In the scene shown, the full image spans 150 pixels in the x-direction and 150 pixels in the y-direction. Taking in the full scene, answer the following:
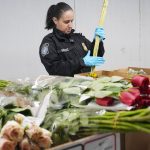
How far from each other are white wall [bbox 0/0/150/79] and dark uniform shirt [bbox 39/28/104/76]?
0.32 m

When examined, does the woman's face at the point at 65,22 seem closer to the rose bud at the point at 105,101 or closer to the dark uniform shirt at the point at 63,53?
the dark uniform shirt at the point at 63,53

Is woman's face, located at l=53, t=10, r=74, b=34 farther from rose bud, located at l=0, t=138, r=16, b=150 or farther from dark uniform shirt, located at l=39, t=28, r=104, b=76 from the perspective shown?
rose bud, located at l=0, t=138, r=16, b=150

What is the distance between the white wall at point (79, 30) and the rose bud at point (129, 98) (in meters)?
1.54

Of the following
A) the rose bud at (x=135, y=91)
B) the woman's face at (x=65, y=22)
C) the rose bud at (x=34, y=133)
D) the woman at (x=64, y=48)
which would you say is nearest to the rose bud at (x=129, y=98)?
the rose bud at (x=135, y=91)

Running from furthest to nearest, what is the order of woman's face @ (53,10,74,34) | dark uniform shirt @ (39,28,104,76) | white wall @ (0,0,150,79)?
white wall @ (0,0,150,79) → woman's face @ (53,10,74,34) → dark uniform shirt @ (39,28,104,76)

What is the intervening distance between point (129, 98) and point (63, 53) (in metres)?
1.68

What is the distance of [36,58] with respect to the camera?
332 centimetres

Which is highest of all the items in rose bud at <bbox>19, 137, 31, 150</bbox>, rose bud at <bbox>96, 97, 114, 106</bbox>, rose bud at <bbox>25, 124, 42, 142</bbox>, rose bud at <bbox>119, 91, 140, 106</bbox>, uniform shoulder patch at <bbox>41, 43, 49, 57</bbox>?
uniform shoulder patch at <bbox>41, 43, 49, 57</bbox>

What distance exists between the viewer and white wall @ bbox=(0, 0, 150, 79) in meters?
3.08

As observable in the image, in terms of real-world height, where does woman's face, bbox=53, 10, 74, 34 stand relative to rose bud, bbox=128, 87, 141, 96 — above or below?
above

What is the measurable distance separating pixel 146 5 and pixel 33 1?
179 cm

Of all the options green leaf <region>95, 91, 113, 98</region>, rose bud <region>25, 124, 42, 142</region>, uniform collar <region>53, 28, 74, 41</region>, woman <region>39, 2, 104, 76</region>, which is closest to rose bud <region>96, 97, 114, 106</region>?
green leaf <region>95, 91, 113, 98</region>

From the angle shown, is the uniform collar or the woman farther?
the uniform collar

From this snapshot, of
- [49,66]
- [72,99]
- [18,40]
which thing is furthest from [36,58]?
[72,99]
